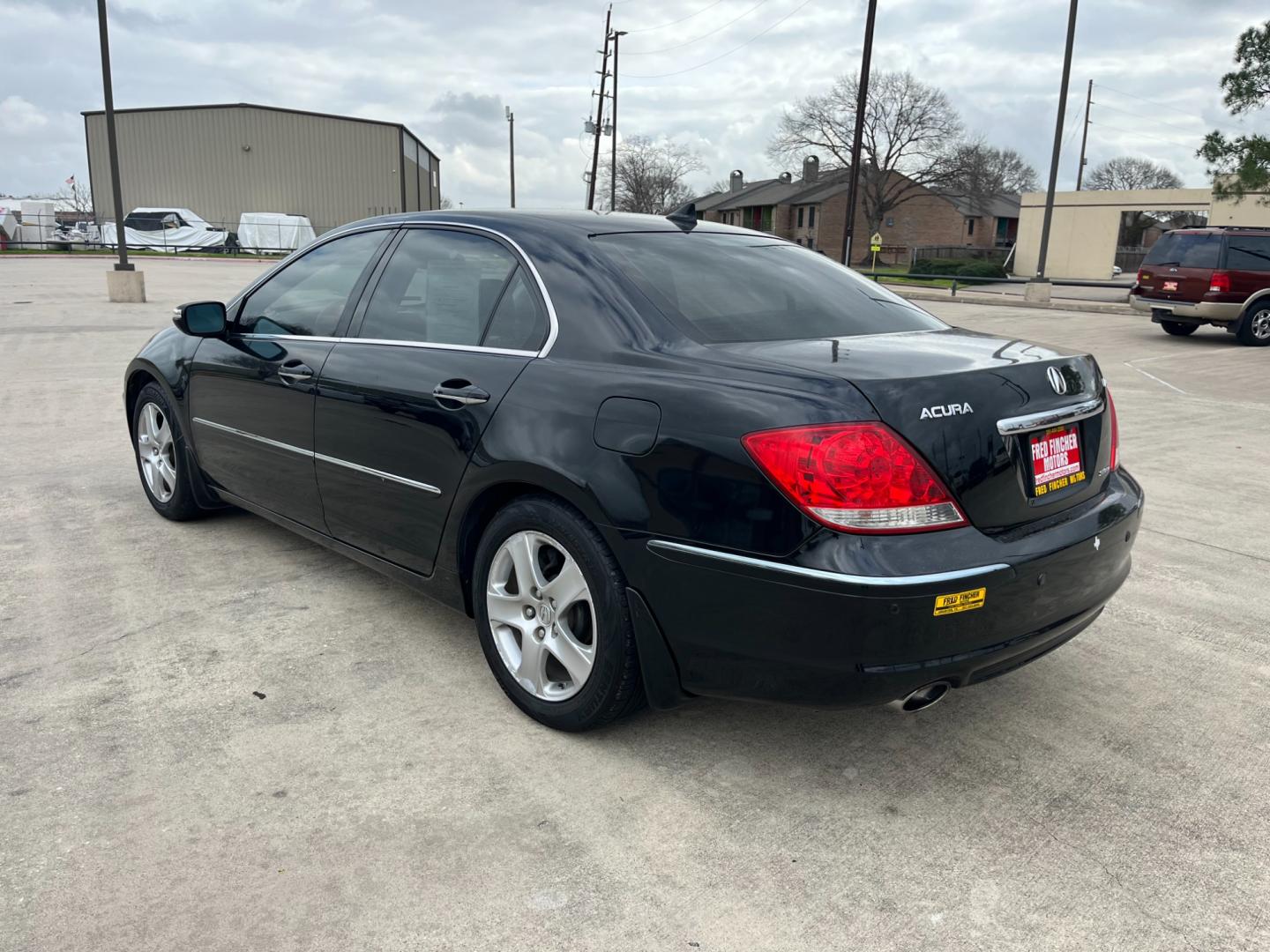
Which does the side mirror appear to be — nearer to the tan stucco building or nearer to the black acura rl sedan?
the black acura rl sedan

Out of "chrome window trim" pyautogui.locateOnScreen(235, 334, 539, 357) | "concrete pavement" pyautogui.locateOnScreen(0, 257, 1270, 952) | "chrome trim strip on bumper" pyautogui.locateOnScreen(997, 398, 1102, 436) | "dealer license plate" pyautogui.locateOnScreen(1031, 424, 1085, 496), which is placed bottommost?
"concrete pavement" pyautogui.locateOnScreen(0, 257, 1270, 952)

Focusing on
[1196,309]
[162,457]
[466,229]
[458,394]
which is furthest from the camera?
[1196,309]

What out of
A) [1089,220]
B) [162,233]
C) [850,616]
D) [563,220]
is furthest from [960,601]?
[162,233]

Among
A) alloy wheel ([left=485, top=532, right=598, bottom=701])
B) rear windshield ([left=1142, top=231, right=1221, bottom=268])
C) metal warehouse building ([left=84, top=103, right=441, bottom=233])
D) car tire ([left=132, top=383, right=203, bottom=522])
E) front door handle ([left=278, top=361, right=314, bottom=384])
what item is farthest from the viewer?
metal warehouse building ([left=84, top=103, right=441, bottom=233])

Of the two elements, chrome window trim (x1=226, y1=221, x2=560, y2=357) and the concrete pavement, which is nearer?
the concrete pavement

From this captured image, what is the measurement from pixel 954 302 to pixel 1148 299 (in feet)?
29.3

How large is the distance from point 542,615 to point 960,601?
4.03 ft

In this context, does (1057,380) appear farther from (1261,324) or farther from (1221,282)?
(1261,324)

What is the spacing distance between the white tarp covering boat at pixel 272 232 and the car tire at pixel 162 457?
4767 centimetres

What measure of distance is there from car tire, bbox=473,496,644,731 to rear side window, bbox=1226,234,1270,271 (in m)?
16.5

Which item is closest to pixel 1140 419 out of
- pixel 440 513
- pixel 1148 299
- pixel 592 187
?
pixel 440 513

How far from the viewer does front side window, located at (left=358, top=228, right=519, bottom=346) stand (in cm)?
334

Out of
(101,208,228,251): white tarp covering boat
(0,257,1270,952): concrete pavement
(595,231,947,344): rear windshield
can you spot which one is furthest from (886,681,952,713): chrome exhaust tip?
(101,208,228,251): white tarp covering boat

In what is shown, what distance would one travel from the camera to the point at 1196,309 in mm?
15984
